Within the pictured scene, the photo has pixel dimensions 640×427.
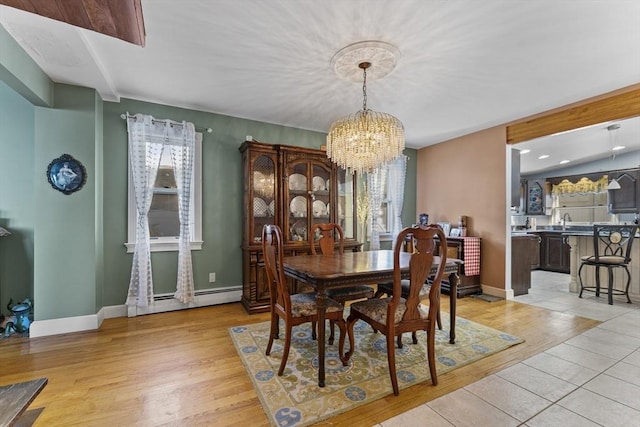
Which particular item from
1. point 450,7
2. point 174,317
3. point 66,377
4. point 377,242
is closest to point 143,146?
point 174,317

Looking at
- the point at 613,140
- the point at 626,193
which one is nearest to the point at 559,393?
the point at 613,140

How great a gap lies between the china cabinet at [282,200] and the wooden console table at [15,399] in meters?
2.32

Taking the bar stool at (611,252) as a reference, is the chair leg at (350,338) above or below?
below

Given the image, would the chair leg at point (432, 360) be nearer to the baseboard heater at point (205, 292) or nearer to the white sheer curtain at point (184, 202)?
the baseboard heater at point (205, 292)

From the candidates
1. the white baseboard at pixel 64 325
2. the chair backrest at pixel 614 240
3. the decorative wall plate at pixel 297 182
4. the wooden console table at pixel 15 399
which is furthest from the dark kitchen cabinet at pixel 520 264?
the white baseboard at pixel 64 325

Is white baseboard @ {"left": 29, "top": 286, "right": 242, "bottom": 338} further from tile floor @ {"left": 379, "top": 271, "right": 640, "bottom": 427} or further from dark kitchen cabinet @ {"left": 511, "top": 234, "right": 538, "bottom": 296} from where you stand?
dark kitchen cabinet @ {"left": 511, "top": 234, "right": 538, "bottom": 296}

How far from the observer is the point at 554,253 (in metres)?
6.19

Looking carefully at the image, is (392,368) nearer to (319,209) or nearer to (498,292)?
(319,209)

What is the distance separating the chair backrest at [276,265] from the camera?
2.06m

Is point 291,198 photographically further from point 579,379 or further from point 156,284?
point 579,379

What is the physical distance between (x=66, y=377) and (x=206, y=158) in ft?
8.42

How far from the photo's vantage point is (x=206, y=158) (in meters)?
3.73

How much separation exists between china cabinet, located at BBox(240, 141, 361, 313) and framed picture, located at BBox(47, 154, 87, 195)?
5.55 ft

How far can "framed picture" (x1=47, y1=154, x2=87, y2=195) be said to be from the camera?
9.18 feet
